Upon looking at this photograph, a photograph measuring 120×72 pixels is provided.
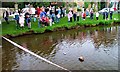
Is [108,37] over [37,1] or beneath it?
beneath

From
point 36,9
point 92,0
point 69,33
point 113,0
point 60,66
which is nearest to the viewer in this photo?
point 60,66

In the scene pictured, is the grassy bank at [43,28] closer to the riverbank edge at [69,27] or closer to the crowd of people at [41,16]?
the riverbank edge at [69,27]

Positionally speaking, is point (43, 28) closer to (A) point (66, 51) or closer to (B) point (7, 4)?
(A) point (66, 51)

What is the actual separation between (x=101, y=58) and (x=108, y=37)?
9058 millimetres

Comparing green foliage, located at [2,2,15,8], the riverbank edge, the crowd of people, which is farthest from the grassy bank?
green foliage, located at [2,2,15,8]

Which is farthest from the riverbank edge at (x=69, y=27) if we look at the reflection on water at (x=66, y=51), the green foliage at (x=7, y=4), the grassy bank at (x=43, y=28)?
the green foliage at (x=7, y=4)

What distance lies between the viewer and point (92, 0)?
175ft

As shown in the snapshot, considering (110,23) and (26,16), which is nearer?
(26,16)

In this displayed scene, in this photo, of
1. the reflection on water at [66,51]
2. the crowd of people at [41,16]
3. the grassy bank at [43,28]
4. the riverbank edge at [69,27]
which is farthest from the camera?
Result: the crowd of people at [41,16]

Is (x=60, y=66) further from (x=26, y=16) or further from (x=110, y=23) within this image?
(x=110, y=23)

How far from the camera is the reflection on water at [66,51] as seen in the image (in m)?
17.6

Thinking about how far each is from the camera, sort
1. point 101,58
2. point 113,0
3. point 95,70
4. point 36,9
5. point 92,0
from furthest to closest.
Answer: point 113,0 → point 92,0 → point 36,9 → point 101,58 → point 95,70

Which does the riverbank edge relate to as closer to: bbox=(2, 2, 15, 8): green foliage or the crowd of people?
the crowd of people

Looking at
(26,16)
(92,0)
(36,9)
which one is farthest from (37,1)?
(92,0)
